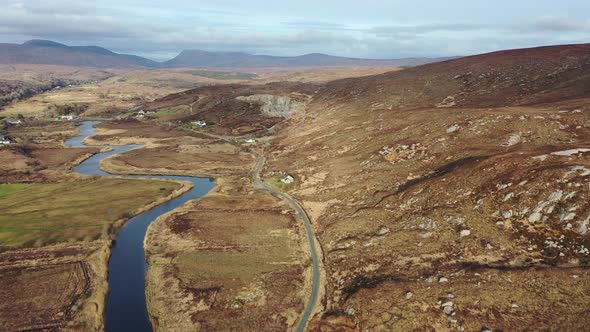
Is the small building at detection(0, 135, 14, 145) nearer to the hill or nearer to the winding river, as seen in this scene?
the winding river

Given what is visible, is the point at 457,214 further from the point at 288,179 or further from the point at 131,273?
the point at 131,273

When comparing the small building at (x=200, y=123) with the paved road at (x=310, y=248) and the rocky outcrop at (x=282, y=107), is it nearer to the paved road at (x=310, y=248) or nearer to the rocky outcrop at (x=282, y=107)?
the rocky outcrop at (x=282, y=107)

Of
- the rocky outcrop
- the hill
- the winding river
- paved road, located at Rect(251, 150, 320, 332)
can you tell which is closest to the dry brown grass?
the winding river

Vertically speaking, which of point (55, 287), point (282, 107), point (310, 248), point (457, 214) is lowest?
point (55, 287)

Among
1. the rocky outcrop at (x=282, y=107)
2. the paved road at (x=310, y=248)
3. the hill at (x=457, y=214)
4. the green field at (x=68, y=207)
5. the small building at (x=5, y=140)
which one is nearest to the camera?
the hill at (x=457, y=214)

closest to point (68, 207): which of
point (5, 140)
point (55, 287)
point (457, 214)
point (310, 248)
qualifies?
point (55, 287)

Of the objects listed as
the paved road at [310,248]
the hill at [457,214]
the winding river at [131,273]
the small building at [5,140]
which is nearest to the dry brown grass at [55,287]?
the winding river at [131,273]

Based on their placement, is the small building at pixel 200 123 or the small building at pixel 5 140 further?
the small building at pixel 200 123

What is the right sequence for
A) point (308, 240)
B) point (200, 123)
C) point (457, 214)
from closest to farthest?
1. point (457, 214)
2. point (308, 240)
3. point (200, 123)
